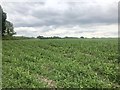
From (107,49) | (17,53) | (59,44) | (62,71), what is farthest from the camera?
(59,44)

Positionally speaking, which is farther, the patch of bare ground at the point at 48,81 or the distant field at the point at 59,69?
the distant field at the point at 59,69

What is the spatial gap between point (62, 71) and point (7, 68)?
378 centimetres

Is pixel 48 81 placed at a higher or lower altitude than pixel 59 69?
lower

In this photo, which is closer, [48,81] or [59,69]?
[48,81]

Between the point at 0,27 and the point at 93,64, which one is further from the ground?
the point at 0,27

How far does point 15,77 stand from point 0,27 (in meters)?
20.7

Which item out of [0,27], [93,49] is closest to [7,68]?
[93,49]

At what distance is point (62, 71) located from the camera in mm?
18672

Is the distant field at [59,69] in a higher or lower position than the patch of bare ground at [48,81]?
higher

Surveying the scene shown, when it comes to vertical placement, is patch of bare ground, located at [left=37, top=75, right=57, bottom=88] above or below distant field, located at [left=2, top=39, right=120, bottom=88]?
below

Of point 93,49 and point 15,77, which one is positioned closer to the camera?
point 15,77

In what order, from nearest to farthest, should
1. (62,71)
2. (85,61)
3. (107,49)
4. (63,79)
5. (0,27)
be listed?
(63,79), (62,71), (85,61), (107,49), (0,27)

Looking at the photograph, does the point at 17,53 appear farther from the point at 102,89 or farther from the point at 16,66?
the point at 102,89

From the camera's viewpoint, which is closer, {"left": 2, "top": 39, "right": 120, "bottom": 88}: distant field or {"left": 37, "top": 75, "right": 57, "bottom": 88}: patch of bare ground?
{"left": 37, "top": 75, "right": 57, "bottom": 88}: patch of bare ground
